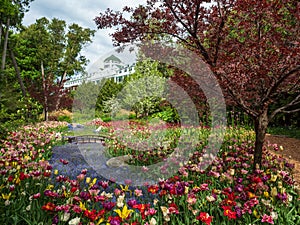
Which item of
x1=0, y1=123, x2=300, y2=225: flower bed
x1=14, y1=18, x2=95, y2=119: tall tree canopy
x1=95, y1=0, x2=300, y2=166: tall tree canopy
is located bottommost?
x1=0, y1=123, x2=300, y2=225: flower bed

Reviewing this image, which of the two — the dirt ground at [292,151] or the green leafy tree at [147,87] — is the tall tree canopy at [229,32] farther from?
the green leafy tree at [147,87]

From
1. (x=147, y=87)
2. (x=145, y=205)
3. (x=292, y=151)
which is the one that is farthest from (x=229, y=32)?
(x=147, y=87)

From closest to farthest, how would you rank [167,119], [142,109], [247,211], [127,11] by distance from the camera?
[247,211], [127,11], [167,119], [142,109]

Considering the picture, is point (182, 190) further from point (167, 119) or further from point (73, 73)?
point (73, 73)

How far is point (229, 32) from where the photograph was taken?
313 cm

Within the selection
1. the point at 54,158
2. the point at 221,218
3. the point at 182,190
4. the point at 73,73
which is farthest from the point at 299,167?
the point at 73,73

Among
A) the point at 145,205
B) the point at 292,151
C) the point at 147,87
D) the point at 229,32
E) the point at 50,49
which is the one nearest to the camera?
the point at 145,205

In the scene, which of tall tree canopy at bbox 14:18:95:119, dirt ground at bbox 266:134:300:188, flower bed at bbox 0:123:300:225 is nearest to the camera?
flower bed at bbox 0:123:300:225

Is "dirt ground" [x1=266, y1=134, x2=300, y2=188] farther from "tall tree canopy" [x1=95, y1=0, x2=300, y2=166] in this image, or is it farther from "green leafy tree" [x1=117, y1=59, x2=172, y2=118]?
"green leafy tree" [x1=117, y1=59, x2=172, y2=118]

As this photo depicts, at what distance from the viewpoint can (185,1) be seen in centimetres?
286

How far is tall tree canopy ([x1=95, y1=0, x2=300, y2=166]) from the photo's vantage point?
2854mm

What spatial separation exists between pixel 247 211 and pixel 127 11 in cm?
269

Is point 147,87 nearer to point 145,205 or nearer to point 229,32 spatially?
point 229,32

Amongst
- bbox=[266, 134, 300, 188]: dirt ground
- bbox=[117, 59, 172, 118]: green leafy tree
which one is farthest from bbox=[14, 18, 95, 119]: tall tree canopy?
bbox=[266, 134, 300, 188]: dirt ground
